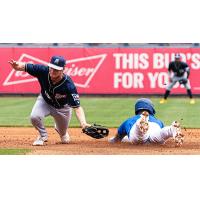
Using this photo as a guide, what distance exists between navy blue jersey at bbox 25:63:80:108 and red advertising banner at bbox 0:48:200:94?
1909 cm

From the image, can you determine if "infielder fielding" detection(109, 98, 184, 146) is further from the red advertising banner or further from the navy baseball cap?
the red advertising banner

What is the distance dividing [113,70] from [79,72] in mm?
1650

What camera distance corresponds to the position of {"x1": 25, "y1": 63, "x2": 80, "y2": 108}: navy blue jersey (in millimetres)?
10406


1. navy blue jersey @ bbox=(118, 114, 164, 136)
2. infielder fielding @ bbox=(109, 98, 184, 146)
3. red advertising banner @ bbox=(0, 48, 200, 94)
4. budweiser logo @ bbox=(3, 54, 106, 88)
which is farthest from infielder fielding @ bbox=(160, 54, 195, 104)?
navy blue jersey @ bbox=(118, 114, 164, 136)

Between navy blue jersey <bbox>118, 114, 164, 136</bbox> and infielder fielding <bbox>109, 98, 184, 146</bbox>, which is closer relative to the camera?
infielder fielding <bbox>109, 98, 184, 146</bbox>

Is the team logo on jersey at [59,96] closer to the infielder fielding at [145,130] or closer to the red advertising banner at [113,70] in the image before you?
the infielder fielding at [145,130]

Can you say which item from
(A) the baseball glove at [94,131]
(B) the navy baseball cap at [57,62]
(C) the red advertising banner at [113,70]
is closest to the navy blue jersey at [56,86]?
(B) the navy baseball cap at [57,62]

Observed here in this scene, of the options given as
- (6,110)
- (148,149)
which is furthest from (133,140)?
(6,110)

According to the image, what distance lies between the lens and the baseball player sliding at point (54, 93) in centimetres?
1023

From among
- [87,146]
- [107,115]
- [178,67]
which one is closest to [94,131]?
[87,146]

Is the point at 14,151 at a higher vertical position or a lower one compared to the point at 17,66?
lower

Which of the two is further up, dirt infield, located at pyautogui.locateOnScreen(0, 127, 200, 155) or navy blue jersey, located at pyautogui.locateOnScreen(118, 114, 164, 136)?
navy blue jersey, located at pyautogui.locateOnScreen(118, 114, 164, 136)

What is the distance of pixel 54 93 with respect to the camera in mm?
10578

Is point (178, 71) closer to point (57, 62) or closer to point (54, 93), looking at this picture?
point (54, 93)
